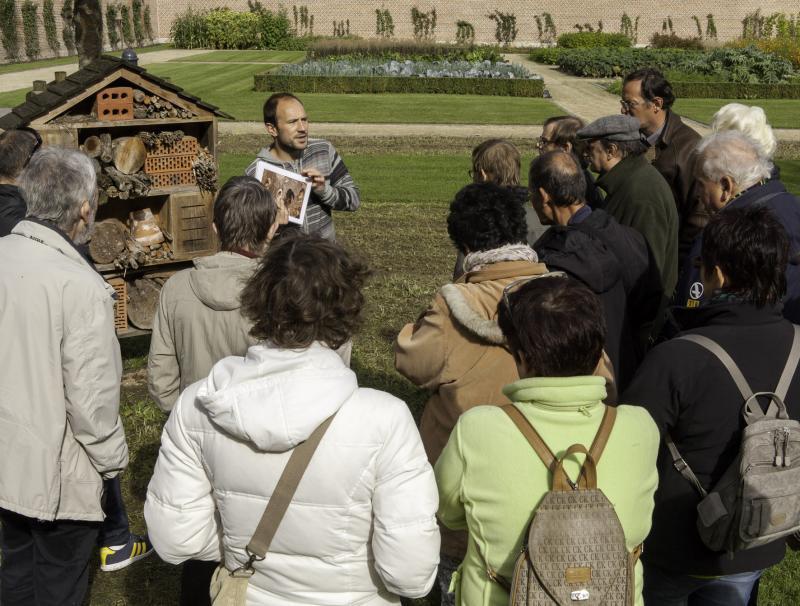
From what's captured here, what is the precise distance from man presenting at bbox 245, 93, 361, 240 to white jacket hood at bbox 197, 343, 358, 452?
9.13 ft

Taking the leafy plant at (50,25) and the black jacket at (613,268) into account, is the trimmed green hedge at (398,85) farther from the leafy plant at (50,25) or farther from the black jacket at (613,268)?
the black jacket at (613,268)

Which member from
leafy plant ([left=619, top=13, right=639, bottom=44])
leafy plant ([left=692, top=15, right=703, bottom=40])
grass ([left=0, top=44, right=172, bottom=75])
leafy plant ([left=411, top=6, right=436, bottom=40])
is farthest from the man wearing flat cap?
leafy plant ([left=692, top=15, right=703, bottom=40])

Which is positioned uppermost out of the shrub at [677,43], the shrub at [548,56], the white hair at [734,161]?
the shrub at [677,43]

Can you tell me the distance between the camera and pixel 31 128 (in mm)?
4879

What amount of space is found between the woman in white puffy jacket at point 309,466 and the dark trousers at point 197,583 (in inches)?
42.3

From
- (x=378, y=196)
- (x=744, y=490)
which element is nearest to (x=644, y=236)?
(x=744, y=490)

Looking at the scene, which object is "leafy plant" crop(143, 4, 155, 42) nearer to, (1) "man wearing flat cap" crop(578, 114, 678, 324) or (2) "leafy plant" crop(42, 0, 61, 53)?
(2) "leafy plant" crop(42, 0, 61, 53)

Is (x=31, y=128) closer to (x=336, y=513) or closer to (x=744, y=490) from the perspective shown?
(x=336, y=513)

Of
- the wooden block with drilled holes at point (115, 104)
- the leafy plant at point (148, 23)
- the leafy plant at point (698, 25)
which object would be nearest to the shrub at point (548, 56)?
the leafy plant at point (698, 25)

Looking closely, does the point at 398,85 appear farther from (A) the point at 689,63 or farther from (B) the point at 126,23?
(B) the point at 126,23

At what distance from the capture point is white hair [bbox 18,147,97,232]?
10.3 feet

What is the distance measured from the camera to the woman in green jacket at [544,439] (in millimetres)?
2246

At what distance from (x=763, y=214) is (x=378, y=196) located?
9.91 m

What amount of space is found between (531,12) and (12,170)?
4388cm
